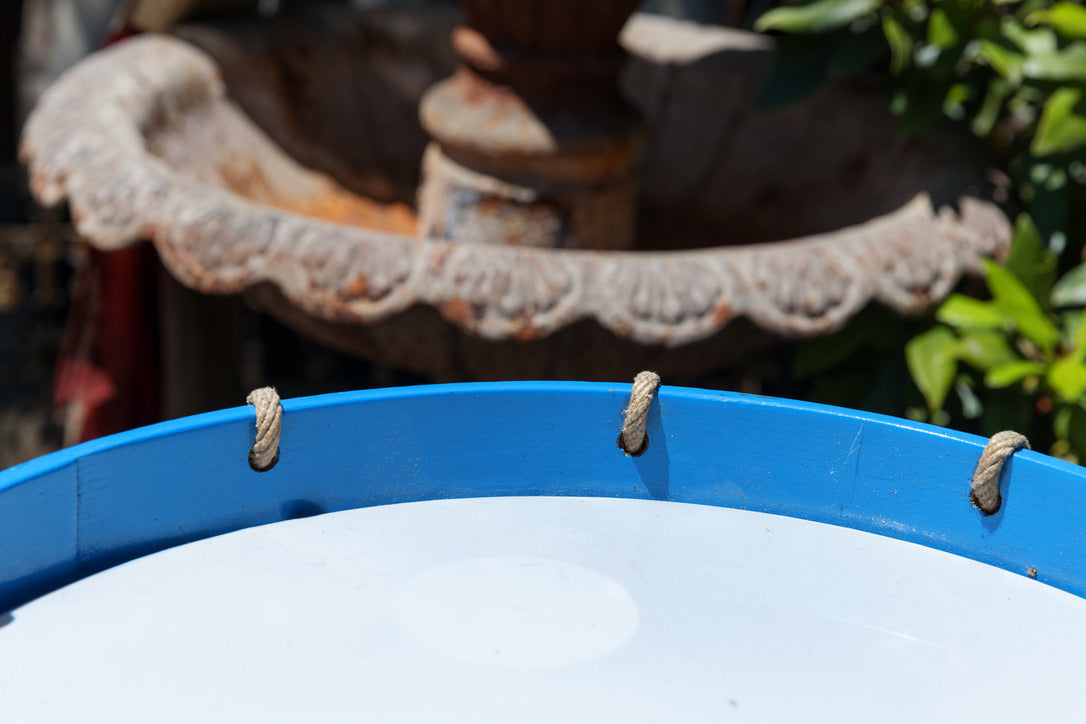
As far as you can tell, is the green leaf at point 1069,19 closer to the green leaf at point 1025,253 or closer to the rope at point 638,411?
the green leaf at point 1025,253

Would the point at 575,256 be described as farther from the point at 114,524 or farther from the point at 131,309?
the point at 131,309

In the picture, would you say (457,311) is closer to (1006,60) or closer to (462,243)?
(462,243)

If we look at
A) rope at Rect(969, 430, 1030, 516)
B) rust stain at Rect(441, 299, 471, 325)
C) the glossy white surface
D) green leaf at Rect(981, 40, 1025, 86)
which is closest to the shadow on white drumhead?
the glossy white surface

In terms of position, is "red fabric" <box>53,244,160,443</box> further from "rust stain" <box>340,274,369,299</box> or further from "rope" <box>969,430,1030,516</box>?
"rope" <box>969,430,1030,516</box>

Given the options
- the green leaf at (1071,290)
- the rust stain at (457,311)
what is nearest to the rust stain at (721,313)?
the rust stain at (457,311)

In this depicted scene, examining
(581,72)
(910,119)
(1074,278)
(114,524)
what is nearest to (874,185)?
(910,119)

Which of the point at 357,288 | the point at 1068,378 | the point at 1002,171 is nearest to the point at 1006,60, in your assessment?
the point at 1002,171
